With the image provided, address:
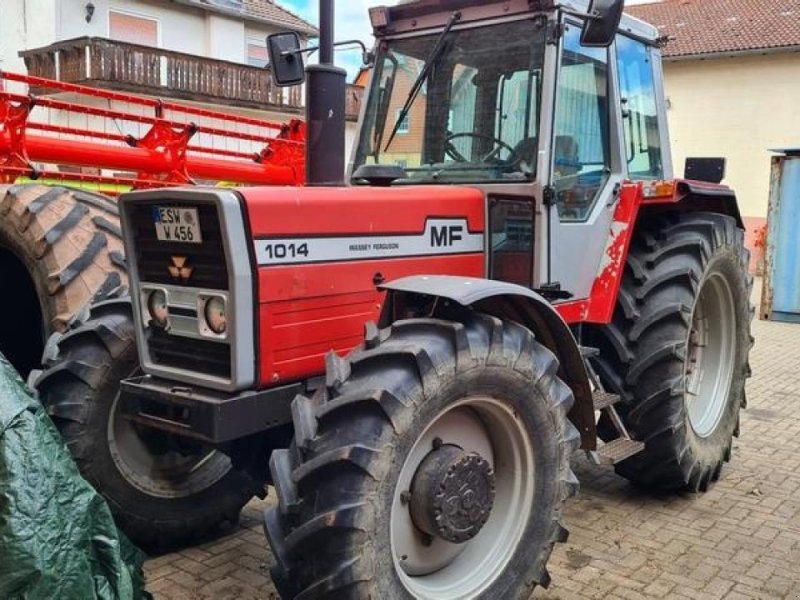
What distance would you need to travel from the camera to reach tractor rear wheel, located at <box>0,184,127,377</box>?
423 cm

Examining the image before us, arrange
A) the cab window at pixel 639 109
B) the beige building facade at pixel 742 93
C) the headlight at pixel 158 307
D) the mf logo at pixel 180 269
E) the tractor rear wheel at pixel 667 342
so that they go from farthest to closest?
the beige building facade at pixel 742 93 → the cab window at pixel 639 109 → the tractor rear wheel at pixel 667 342 → the headlight at pixel 158 307 → the mf logo at pixel 180 269

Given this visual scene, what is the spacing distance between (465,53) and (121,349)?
2.12m

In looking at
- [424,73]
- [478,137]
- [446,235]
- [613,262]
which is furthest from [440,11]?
[613,262]

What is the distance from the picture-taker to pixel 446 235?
3.65 metres

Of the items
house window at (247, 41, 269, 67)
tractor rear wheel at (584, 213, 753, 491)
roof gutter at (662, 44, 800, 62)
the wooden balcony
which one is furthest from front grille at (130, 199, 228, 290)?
house window at (247, 41, 269, 67)

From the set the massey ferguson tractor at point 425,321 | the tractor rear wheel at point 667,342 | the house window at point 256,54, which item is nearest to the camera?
the massey ferguson tractor at point 425,321

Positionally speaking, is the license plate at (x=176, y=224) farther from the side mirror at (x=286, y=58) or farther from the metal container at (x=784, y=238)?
the metal container at (x=784, y=238)

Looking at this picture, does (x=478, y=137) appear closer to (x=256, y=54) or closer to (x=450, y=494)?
(x=450, y=494)

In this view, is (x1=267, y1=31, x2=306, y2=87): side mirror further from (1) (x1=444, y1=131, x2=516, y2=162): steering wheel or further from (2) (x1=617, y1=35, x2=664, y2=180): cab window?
(2) (x1=617, y1=35, x2=664, y2=180): cab window

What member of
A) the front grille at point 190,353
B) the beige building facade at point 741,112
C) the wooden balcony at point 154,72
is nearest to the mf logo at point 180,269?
the front grille at point 190,353

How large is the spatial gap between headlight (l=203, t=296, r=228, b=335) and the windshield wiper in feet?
5.11

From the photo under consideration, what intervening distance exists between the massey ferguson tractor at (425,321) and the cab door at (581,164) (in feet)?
0.05

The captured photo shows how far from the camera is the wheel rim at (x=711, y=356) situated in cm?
510

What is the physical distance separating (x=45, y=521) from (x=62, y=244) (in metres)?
2.12
